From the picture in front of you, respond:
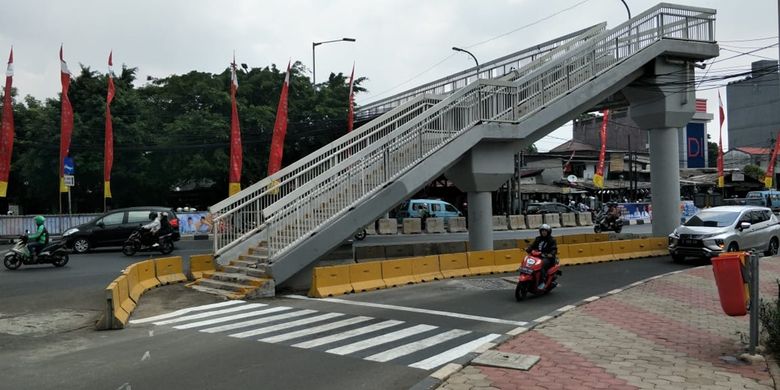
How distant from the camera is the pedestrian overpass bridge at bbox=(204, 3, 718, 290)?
13.4m

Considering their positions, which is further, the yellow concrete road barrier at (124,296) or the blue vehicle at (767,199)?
the blue vehicle at (767,199)

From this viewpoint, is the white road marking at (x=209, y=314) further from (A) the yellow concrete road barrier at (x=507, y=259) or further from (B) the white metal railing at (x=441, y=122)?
(A) the yellow concrete road barrier at (x=507, y=259)

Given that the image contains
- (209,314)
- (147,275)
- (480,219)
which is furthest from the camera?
(480,219)

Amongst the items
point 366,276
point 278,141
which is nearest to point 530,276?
point 366,276

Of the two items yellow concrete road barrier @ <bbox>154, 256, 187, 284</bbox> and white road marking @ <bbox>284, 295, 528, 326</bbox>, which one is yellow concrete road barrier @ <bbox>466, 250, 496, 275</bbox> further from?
yellow concrete road barrier @ <bbox>154, 256, 187, 284</bbox>

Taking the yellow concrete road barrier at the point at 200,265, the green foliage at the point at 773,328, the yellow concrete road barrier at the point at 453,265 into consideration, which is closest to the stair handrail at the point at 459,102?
the yellow concrete road barrier at the point at 453,265

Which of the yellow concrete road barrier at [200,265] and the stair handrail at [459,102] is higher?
the stair handrail at [459,102]

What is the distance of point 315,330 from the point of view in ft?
28.7

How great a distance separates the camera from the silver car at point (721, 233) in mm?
16219

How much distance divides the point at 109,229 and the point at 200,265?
8.23m

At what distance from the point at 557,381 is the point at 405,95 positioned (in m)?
21.6

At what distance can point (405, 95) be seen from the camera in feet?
86.5

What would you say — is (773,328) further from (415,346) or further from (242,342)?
(242,342)

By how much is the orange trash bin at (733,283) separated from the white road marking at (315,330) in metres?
5.19
